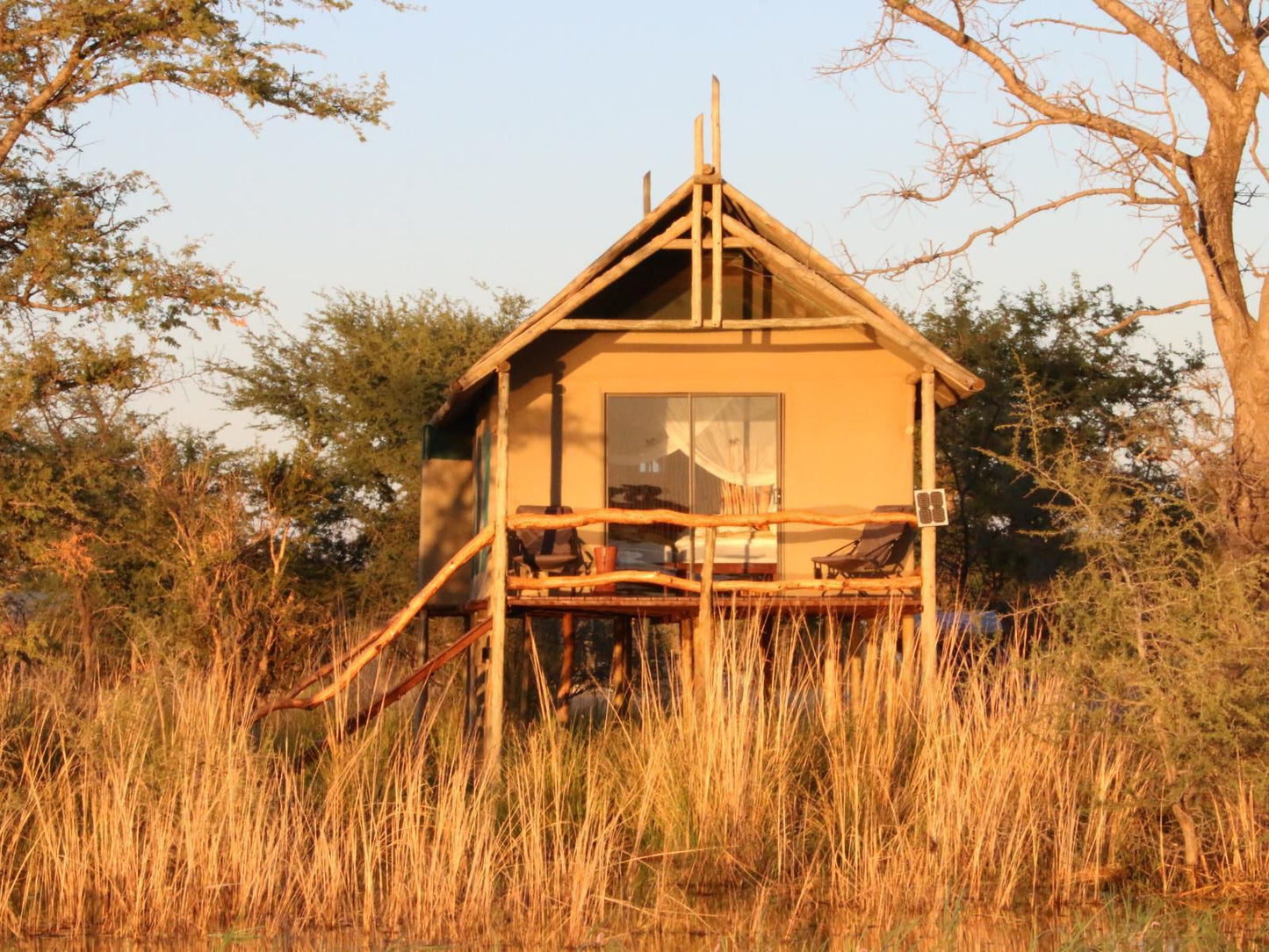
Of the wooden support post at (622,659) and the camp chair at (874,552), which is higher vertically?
the camp chair at (874,552)

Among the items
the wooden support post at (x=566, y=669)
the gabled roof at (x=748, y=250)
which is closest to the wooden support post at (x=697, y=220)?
the gabled roof at (x=748, y=250)

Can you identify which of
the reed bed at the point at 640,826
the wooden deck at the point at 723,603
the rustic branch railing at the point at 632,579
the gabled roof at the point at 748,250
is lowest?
the reed bed at the point at 640,826

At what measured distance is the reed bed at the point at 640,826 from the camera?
27.6 feet

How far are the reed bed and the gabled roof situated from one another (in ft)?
8.49

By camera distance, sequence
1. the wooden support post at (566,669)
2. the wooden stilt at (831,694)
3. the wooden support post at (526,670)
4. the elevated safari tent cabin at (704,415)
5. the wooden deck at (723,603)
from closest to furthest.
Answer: the wooden stilt at (831,694) → the wooden deck at (723,603) → the elevated safari tent cabin at (704,415) → the wooden support post at (566,669) → the wooden support post at (526,670)

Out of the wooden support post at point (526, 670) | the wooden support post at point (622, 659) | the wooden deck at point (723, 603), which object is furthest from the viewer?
the wooden support post at point (622, 659)

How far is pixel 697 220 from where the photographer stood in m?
11.6

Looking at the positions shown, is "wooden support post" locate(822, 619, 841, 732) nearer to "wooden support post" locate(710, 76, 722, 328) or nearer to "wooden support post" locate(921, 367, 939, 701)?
"wooden support post" locate(921, 367, 939, 701)

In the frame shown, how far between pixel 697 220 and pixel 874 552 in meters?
2.58

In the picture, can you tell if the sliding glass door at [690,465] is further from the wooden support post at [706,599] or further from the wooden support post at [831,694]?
the wooden support post at [831,694]

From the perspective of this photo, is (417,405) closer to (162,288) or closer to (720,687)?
(162,288)

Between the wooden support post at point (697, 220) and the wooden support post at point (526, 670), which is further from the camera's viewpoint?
the wooden support post at point (526, 670)

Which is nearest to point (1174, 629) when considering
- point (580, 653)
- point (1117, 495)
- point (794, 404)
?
point (1117, 495)

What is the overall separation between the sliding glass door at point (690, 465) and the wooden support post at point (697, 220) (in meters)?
1.00
